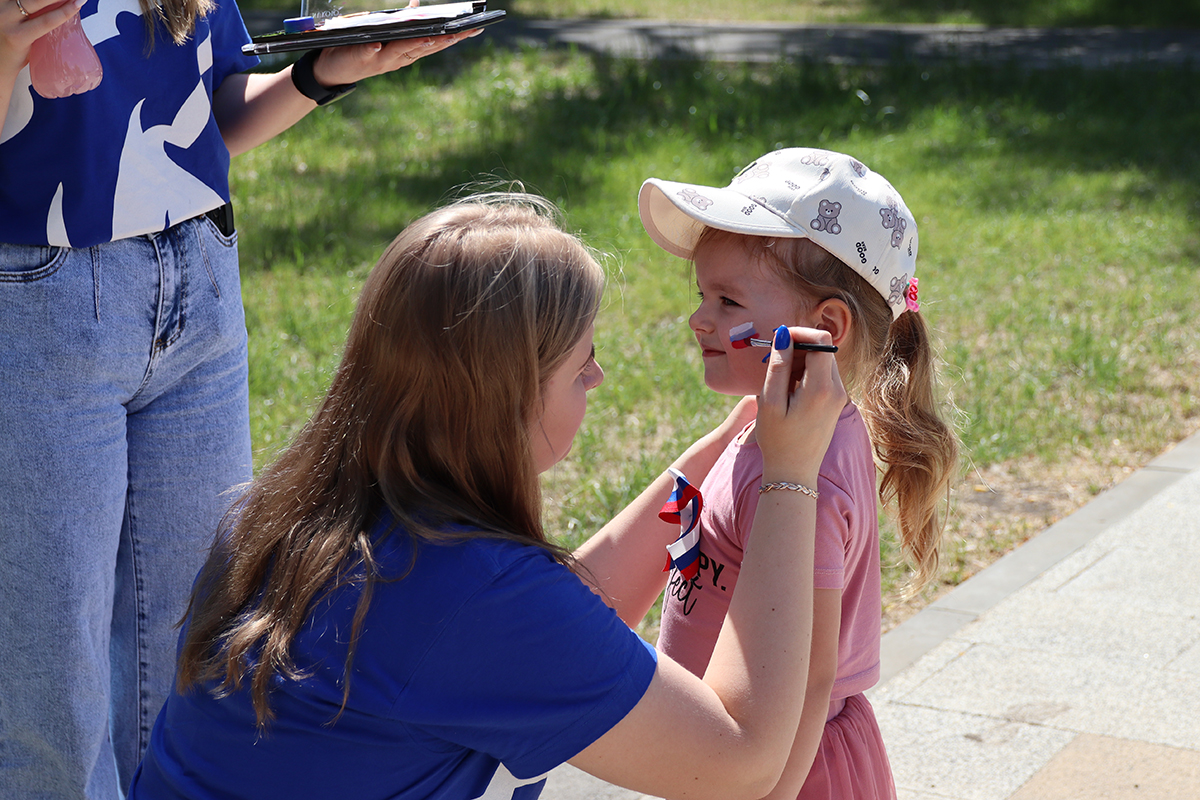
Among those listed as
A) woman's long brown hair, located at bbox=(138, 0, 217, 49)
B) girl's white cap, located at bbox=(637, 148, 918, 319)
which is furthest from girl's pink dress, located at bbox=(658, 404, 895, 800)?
woman's long brown hair, located at bbox=(138, 0, 217, 49)

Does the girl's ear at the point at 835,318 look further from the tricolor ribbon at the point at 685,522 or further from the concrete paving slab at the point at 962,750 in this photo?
the concrete paving slab at the point at 962,750

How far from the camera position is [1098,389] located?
511 cm

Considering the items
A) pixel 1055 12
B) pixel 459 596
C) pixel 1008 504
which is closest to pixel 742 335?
pixel 459 596

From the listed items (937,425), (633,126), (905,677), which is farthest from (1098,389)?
(633,126)

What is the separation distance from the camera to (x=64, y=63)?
1705 millimetres

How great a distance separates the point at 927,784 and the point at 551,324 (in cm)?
169

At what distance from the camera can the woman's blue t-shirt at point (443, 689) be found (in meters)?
1.34

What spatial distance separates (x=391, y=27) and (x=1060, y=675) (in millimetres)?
2305

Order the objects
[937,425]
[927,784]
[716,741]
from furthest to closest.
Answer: [927,784] < [937,425] < [716,741]

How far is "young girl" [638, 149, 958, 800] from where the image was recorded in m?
1.77

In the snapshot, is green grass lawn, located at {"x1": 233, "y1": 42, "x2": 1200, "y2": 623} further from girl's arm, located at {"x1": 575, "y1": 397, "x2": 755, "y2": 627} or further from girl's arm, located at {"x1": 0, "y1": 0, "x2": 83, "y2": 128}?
girl's arm, located at {"x1": 0, "y1": 0, "x2": 83, "y2": 128}

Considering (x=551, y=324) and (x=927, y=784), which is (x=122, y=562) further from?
(x=927, y=784)

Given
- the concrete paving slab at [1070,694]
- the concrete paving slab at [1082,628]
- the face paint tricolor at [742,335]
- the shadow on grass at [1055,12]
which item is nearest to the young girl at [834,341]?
the face paint tricolor at [742,335]

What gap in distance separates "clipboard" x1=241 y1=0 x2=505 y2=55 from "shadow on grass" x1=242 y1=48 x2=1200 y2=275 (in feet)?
16.3
